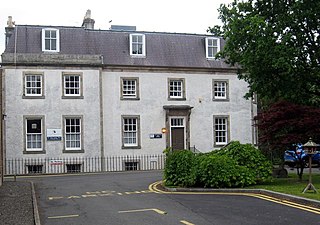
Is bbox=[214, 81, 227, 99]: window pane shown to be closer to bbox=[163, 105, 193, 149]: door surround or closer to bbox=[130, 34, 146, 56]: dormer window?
bbox=[163, 105, 193, 149]: door surround

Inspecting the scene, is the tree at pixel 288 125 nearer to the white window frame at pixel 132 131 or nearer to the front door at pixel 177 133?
the white window frame at pixel 132 131

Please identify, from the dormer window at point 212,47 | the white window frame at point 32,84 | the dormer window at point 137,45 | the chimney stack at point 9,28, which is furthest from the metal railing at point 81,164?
the chimney stack at point 9,28

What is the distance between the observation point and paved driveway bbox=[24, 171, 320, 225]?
37.2 feet

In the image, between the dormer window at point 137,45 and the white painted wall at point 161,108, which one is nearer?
the white painted wall at point 161,108

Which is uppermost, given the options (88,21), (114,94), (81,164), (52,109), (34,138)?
(88,21)

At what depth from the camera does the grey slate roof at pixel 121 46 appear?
33.9 meters

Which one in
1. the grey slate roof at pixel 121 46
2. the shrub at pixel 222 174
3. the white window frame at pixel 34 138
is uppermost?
the grey slate roof at pixel 121 46

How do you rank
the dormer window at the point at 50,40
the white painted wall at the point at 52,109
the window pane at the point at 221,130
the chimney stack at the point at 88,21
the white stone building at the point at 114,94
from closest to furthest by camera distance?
1. the white painted wall at the point at 52,109
2. the white stone building at the point at 114,94
3. the dormer window at the point at 50,40
4. the window pane at the point at 221,130
5. the chimney stack at the point at 88,21

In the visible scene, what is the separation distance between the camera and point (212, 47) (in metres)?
37.8

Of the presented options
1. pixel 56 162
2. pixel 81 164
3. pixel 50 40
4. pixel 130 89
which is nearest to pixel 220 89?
pixel 130 89

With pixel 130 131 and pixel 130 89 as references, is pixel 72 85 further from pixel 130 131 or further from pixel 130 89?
pixel 130 131

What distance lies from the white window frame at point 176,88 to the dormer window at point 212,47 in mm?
3510

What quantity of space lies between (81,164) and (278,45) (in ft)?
61.2

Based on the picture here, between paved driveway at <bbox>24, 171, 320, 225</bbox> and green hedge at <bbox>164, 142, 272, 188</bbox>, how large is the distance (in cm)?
161
